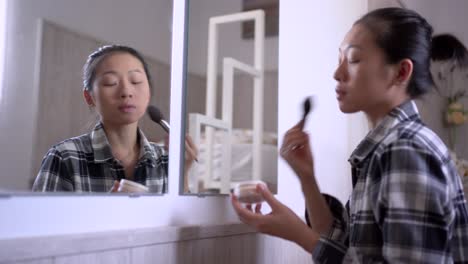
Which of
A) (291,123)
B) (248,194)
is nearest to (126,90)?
(248,194)

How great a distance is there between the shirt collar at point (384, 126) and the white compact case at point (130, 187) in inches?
12.7

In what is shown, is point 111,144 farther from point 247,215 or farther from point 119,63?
point 247,215

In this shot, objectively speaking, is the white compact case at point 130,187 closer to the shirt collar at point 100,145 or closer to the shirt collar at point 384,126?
the shirt collar at point 100,145

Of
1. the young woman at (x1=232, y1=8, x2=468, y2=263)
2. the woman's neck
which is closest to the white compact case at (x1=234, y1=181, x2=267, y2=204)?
the young woman at (x1=232, y1=8, x2=468, y2=263)

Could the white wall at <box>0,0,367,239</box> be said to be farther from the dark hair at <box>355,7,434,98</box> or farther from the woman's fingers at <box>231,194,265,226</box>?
the dark hair at <box>355,7,434,98</box>

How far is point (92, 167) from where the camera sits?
600 millimetres

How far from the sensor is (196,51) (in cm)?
77

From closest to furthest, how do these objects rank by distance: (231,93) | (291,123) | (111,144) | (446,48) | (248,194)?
(111,144) → (248,194) → (231,93) → (291,123) → (446,48)

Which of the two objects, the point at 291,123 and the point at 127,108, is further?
the point at 291,123

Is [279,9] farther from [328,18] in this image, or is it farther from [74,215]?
[74,215]

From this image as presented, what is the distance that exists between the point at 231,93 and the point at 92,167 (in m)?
0.33

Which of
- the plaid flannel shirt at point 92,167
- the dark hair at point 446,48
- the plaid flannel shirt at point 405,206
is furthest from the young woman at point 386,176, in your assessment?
the dark hair at point 446,48

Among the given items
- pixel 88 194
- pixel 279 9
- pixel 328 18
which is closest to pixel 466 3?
pixel 328 18

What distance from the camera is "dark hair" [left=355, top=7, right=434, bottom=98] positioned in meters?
0.74
